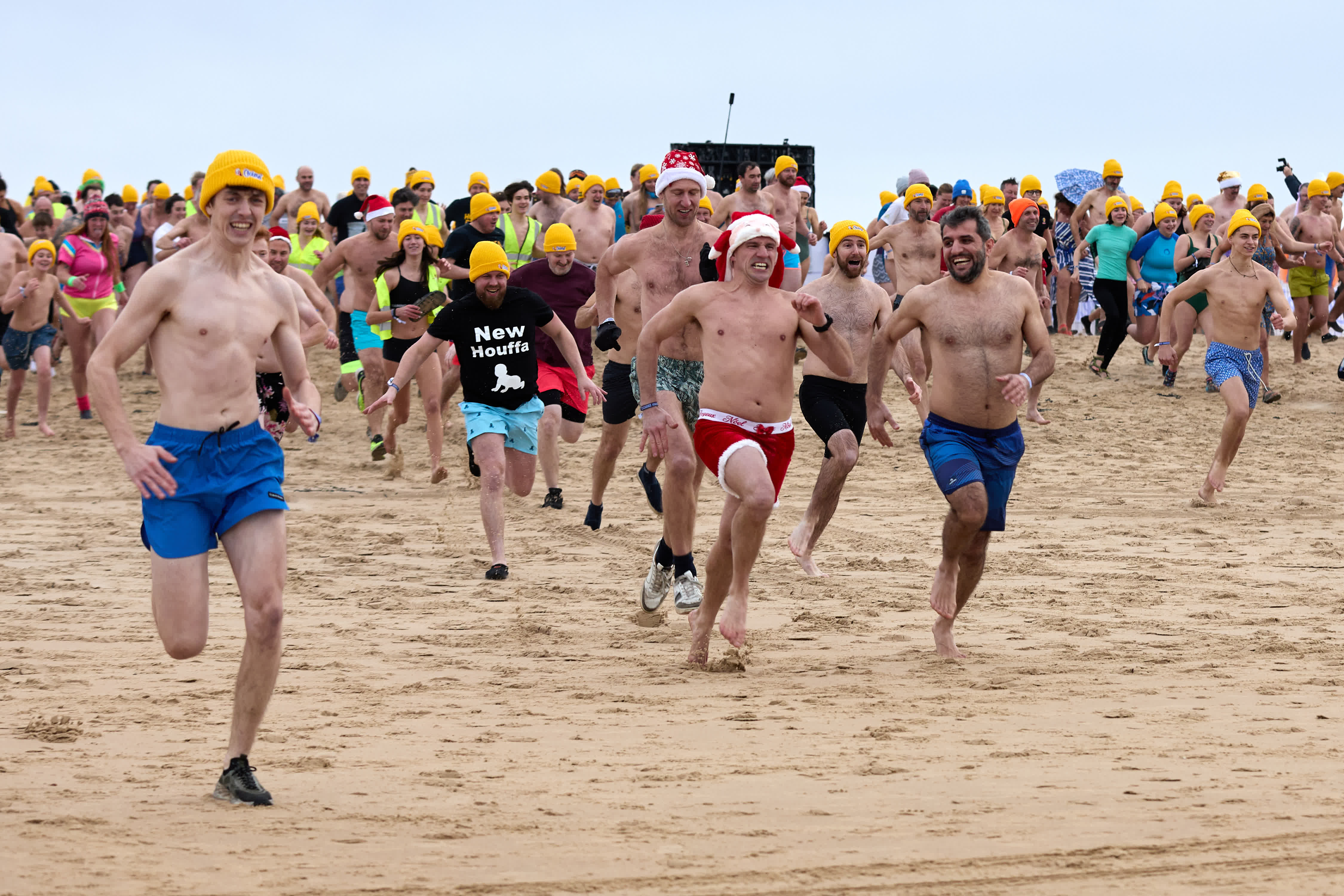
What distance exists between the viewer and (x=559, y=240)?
40.0ft

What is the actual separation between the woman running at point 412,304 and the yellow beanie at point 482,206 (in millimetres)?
666

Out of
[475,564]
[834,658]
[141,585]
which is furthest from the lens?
[475,564]

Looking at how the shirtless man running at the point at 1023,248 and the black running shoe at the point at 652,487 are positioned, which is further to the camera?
the shirtless man running at the point at 1023,248

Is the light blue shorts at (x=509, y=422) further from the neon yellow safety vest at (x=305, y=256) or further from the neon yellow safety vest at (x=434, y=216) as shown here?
the neon yellow safety vest at (x=434, y=216)

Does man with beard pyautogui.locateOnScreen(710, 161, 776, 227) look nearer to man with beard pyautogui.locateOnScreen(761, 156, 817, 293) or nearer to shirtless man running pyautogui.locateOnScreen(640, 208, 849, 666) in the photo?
man with beard pyautogui.locateOnScreen(761, 156, 817, 293)

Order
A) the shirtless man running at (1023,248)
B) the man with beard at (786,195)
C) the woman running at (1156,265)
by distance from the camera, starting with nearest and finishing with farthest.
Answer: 1. the shirtless man running at (1023,248)
2. the man with beard at (786,195)
3. the woman running at (1156,265)

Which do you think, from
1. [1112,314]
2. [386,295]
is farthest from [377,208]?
[1112,314]

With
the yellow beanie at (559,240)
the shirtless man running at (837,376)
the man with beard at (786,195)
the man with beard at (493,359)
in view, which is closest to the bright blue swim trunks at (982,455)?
the shirtless man running at (837,376)

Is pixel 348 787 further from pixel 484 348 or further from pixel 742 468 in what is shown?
pixel 484 348

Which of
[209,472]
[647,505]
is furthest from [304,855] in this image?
[647,505]

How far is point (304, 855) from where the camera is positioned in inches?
179

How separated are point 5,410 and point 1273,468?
13138 millimetres

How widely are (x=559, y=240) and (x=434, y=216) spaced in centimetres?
604

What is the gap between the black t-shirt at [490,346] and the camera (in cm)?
964
